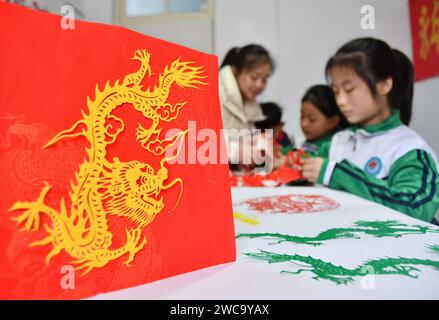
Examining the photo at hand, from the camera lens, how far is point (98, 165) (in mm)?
236

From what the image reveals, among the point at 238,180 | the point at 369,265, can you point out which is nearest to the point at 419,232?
the point at 369,265

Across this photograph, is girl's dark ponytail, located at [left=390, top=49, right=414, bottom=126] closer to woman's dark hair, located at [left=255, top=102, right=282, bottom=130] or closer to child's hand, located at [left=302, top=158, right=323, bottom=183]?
child's hand, located at [left=302, top=158, right=323, bottom=183]

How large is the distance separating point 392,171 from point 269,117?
89cm

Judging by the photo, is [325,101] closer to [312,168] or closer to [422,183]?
[312,168]

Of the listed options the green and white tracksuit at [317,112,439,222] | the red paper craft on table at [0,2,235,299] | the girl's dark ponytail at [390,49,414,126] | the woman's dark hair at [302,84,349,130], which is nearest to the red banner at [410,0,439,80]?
the woman's dark hair at [302,84,349,130]

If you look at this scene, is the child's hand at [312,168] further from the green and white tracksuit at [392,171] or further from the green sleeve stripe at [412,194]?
the green sleeve stripe at [412,194]

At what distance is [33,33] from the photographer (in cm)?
21

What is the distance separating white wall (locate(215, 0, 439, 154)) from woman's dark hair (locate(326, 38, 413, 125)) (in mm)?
1050

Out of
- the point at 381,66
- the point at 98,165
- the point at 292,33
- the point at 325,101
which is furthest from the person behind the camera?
the point at 292,33

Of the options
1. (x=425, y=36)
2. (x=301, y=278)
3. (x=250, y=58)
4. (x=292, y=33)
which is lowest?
(x=301, y=278)

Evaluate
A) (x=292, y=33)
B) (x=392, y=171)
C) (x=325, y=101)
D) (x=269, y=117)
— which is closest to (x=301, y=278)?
(x=392, y=171)

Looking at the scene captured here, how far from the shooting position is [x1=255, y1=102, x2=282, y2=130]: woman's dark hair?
5.05 ft

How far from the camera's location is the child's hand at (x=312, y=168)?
0.83m

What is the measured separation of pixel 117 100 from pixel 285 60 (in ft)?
6.44
